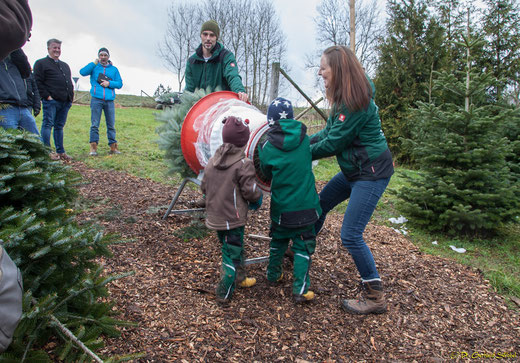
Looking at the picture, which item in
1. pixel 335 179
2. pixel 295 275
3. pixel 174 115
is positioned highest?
pixel 174 115

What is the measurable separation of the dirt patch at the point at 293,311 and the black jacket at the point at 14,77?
2.30m

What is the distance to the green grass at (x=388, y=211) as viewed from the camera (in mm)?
4176

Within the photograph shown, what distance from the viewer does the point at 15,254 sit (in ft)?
5.58

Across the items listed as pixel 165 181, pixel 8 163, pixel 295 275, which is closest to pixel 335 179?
pixel 295 275

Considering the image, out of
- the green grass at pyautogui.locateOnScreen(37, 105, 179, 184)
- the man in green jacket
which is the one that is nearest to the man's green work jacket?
the man in green jacket

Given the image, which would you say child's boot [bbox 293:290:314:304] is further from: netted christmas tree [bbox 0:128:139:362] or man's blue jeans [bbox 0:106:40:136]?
man's blue jeans [bbox 0:106:40:136]

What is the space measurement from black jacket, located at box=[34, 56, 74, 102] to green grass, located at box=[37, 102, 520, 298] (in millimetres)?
1276

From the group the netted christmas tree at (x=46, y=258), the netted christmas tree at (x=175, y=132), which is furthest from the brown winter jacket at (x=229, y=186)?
the netted christmas tree at (x=175, y=132)

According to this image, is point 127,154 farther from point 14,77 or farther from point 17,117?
point 14,77

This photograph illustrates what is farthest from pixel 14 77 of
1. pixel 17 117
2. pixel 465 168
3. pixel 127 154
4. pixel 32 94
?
pixel 465 168

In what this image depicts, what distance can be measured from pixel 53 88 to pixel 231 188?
18.2 ft

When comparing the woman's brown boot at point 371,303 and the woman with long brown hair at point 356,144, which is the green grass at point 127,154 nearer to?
the woman with long brown hair at point 356,144

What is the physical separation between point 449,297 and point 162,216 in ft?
10.3

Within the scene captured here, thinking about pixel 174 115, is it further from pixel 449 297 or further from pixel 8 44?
pixel 449 297
